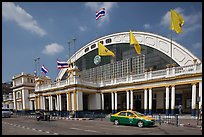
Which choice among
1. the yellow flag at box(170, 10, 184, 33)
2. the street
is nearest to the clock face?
the yellow flag at box(170, 10, 184, 33)

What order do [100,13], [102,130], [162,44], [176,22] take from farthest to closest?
[162,44] → [100,13] → [176,22] → [102,130]

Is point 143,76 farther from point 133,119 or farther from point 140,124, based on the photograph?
point 140,124

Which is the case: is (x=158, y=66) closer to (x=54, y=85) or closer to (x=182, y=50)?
(x=182, y=50)

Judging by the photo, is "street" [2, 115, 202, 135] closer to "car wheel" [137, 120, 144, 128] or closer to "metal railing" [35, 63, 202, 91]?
"car wheel" [137, 120, 144, 128]

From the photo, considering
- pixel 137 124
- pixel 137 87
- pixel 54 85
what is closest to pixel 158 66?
pixel 137 87

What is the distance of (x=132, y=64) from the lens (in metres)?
35.1

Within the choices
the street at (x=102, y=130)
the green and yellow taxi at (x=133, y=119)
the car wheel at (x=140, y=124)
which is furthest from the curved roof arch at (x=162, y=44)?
the street at (x=102, y=130)

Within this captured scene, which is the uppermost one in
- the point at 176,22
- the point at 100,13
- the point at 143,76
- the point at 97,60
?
the point at 100,13

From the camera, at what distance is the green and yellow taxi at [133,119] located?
49.4 ft

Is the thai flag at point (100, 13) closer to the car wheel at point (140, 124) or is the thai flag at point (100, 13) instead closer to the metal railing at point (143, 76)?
the metal railing at point (143, 76)

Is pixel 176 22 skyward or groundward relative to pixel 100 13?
groundward

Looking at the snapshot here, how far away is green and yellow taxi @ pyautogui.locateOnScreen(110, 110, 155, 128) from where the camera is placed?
15062 mm

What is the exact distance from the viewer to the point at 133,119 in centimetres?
1578

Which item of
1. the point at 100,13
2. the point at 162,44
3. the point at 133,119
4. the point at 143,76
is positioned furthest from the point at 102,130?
the point at 162,44
